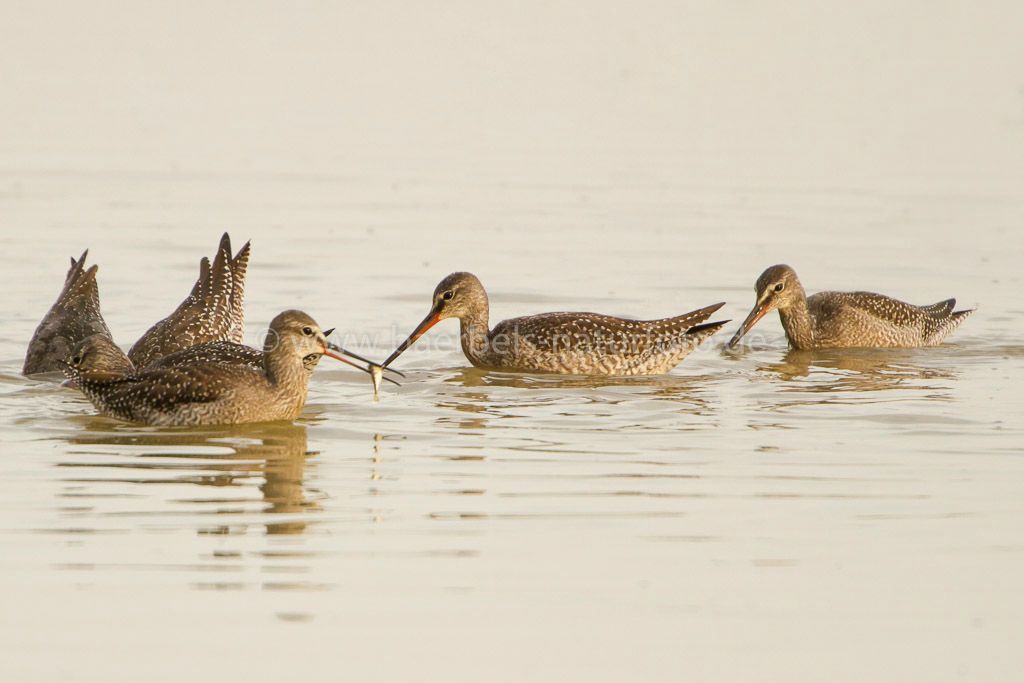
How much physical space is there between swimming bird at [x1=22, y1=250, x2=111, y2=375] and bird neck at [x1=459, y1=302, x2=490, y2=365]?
102 inches

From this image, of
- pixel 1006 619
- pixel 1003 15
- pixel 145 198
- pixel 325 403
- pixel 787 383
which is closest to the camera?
pixel 1006 619

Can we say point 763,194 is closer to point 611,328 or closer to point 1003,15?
point 611,328

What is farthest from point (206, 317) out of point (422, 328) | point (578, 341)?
point (578, 341)

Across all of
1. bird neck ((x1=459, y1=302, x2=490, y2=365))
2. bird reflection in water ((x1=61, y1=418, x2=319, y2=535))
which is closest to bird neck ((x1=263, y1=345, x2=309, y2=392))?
bird reflection in water ((x1=61, y1=418, x2=319, y2=535))

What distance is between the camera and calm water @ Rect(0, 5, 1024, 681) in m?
6.54

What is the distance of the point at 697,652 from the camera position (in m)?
6.33

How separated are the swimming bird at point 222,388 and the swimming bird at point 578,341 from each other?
1.90m

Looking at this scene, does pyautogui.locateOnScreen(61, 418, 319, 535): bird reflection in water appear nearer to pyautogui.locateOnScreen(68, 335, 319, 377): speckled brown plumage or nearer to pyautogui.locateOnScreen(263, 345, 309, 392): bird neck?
pyautogui.locateOnScreen(263, 345, 309, 392): bird neck

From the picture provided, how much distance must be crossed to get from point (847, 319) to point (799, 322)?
0.38m

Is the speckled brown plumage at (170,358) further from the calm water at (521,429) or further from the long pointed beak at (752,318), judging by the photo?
the long pointed beak at (752,318)

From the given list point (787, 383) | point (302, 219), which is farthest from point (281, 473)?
point (302, 219)

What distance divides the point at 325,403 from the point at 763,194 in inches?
367

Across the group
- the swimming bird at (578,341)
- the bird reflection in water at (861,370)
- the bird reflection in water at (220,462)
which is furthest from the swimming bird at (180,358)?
the bird reflection in water at (861,370)

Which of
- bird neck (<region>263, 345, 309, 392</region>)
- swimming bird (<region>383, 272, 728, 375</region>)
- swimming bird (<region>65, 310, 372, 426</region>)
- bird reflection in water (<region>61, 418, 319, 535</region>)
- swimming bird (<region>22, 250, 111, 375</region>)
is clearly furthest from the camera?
swimming bird (<region>383, 272, 728, 375</region>)
